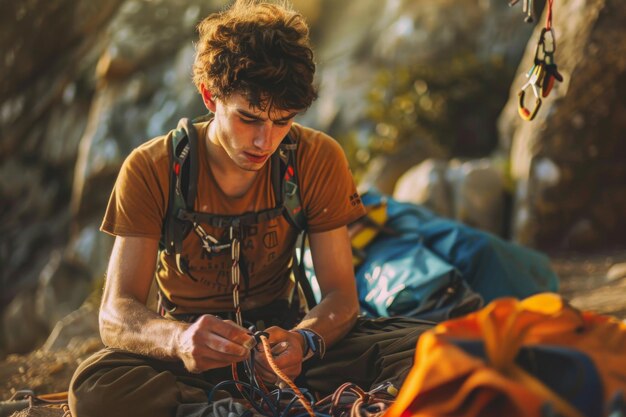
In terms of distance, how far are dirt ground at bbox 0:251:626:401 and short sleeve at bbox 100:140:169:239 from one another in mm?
1888

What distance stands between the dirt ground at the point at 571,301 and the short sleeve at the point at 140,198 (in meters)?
1.89

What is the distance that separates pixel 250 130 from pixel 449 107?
8558mm

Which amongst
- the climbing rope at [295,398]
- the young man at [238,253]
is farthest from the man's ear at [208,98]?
the climbing rope at [295,398]

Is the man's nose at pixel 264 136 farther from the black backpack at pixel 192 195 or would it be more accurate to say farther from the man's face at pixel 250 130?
the black backpack at pixel 192 195

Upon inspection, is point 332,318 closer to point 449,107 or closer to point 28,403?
point 28,403

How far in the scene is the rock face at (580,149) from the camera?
826cm

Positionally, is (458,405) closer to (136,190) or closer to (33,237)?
(136,190)

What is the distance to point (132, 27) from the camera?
1667 centimetres

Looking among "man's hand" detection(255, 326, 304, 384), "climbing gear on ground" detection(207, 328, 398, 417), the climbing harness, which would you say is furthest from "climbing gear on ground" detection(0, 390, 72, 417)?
the climbing harness

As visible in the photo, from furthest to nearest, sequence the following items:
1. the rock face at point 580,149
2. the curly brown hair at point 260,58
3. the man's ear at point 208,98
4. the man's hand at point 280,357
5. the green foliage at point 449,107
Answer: the green foliage at point 449,107 → the rock face at point 580,149 → the man's ear at point 208,98 → the curly brown hair at point 260,58 → the man's hand at point 280,357

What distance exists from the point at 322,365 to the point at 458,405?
153 cm

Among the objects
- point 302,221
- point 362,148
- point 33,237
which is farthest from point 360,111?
point 302,221

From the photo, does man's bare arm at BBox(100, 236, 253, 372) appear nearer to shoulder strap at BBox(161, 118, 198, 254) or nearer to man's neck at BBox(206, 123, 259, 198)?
shoulder strap at BBox(161, 118, 198, 254)

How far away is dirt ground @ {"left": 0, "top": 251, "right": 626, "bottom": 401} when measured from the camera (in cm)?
489
